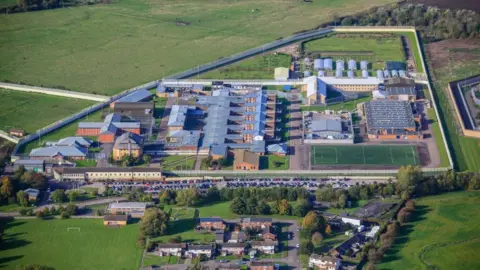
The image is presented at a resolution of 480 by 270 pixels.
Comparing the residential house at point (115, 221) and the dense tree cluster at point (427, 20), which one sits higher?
the dense tree cluster at point (427, 20)

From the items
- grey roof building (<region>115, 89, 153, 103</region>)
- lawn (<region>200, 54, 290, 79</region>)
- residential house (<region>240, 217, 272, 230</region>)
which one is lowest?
residential house (<region>240, 217, 272, 230</region>)

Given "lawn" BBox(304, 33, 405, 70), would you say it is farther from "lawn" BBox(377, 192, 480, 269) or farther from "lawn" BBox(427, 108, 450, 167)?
"lawn" BBox(377, 192, 480, 269)

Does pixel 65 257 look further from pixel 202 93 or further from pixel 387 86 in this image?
pixel 387 86

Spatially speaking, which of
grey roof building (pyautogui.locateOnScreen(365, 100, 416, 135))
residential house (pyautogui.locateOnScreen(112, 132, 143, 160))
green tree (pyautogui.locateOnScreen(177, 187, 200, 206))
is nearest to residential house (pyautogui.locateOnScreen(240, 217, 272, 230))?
green tree (pyautogui.locateOnScreen(177, 187, 200, 206))

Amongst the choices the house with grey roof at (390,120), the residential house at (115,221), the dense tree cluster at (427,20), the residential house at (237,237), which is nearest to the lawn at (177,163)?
the residential house at (115,221)

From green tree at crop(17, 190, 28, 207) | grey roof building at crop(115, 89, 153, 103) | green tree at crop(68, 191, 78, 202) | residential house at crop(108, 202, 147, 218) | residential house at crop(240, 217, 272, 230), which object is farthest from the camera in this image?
grey roof building at crop(115, 89, 153, 103)

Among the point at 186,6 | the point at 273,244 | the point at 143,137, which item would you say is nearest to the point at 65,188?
the point at 143,137

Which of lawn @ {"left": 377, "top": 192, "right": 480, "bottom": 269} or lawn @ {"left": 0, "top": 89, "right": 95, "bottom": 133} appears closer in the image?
lawn @ {"left": 377, "top": 192, "right": 480, "bottom": 269}

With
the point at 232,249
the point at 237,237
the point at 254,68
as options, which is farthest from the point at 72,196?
the point at 254,68

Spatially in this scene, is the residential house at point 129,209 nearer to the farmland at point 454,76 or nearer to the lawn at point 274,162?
the lawn at point 274,162
